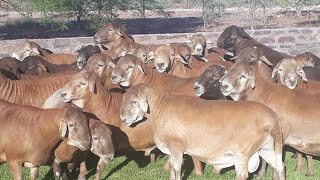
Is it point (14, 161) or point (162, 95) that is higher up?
point (162, 95)

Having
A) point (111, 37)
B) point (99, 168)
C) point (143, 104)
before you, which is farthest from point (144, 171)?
point (111, 37)

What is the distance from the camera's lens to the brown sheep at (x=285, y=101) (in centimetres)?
826

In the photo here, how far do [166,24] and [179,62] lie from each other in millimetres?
20441

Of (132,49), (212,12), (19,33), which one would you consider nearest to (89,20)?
(19,33)

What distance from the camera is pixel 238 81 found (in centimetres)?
843

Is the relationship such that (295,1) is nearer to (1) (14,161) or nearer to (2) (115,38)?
(2) (115,38)

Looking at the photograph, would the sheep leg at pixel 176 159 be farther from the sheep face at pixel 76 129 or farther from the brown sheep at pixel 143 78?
the brown sheep at pixel 143 78

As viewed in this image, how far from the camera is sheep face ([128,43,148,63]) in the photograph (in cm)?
1189

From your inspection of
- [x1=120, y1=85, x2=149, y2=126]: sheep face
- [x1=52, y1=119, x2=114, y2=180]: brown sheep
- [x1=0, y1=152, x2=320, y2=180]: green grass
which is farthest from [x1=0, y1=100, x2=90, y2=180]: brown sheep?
[x1=0, y1=152, x2=320, y2=180]: green grass

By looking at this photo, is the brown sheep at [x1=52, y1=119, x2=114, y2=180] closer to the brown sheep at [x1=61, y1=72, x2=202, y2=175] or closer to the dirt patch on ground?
the brown sheep at [x1=61, y1=72, x2=202, y2=175]

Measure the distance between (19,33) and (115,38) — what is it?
1555 cm

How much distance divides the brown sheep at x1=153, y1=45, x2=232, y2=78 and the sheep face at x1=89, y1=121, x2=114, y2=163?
3100mm

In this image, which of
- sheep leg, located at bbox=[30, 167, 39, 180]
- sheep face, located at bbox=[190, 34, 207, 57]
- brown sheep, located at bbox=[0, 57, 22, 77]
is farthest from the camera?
sheep face, located at bbox=[190, 34, 207, 57]

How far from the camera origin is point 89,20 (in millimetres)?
25422
